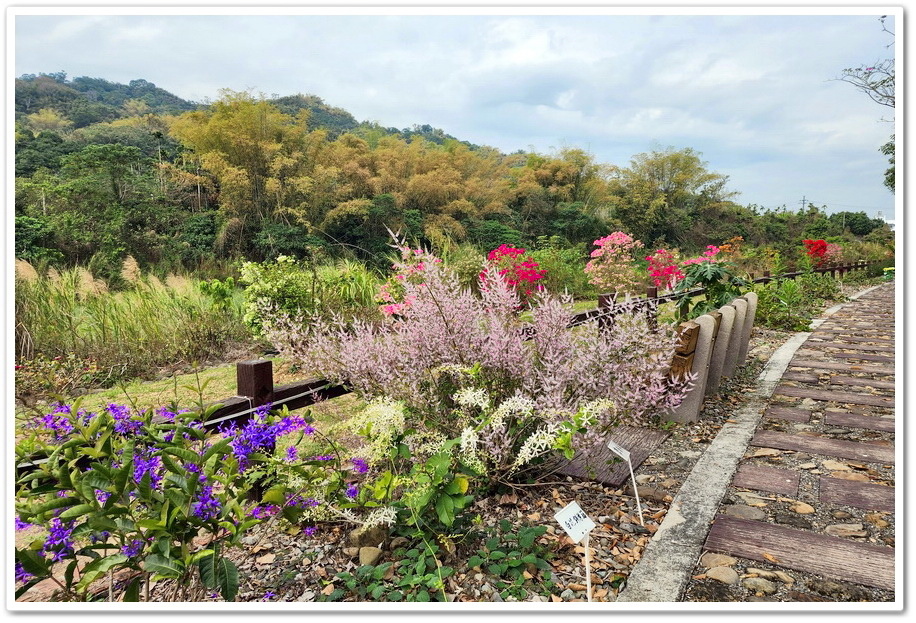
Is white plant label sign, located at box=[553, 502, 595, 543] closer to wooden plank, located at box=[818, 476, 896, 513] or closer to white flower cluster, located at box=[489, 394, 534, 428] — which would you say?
white flower cluster, located at box=[489, 394, 534, 428]

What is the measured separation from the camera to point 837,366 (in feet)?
15.1

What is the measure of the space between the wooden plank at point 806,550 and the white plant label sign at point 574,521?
746mm

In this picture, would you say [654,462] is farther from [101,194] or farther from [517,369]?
[101,194]

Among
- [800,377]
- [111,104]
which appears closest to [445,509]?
[800,377]

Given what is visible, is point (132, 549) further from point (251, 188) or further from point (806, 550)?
point (251, 188)

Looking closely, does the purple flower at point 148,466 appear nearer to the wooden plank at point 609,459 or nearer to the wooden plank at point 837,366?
the wooden plank at point 609,459

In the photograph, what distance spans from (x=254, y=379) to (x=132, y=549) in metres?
0.77

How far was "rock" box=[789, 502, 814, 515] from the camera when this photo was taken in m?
2.06

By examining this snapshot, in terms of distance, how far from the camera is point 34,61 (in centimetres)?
178

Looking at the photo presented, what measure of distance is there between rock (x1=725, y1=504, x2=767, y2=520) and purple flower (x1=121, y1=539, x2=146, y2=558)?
206cm

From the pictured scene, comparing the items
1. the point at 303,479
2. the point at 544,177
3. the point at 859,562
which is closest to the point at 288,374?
the point at 303,479

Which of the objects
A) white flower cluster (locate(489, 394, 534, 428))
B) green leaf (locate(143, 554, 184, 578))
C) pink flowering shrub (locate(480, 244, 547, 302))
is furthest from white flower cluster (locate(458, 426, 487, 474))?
pink flowering shrub (locate(480, 244, 547, 302))

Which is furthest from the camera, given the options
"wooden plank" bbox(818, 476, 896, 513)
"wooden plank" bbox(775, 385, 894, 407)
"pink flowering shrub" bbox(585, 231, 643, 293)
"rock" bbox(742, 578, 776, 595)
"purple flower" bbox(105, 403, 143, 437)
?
"pink flowering shrub" bbox(585, 231, 643, 293)

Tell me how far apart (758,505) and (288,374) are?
12.8 feet
